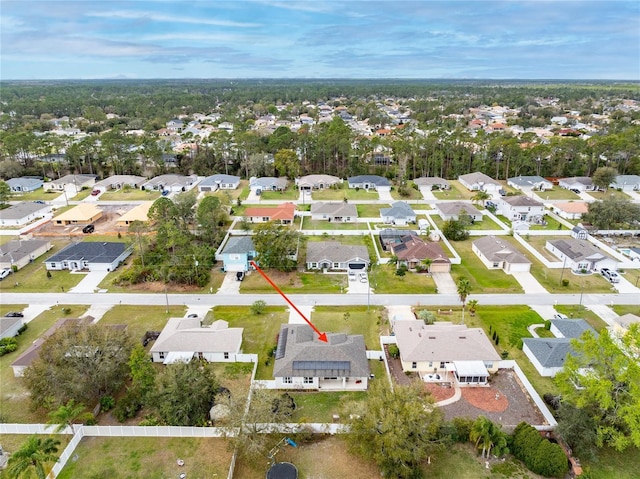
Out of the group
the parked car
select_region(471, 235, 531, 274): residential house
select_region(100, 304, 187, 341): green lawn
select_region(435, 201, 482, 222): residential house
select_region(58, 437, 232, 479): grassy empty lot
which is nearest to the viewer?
select_region(58, 437, 232, 479): grassy empty lot

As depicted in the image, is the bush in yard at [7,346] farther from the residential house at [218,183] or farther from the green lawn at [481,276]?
the residential house at [218,183]

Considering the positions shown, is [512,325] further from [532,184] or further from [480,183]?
[532,184]

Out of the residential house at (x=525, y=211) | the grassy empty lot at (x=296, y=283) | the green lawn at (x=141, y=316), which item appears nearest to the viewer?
the green lawn at (x=141, y=316)

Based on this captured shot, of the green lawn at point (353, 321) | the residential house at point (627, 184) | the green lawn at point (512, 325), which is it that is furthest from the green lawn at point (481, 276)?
the residential house at point (627, 184)

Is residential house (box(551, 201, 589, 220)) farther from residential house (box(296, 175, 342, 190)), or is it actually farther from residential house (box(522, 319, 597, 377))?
residential house (box(296, 175, 342, 190))

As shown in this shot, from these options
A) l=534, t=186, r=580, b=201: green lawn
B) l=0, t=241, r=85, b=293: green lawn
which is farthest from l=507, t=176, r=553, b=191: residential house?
l=0, t=241, r=85, b=293: green lawn

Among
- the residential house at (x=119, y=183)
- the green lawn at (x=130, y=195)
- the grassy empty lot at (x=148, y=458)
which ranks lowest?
the grassy empty lot at (x=148, y=458)

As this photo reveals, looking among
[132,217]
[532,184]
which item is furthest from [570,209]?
[132,217]
